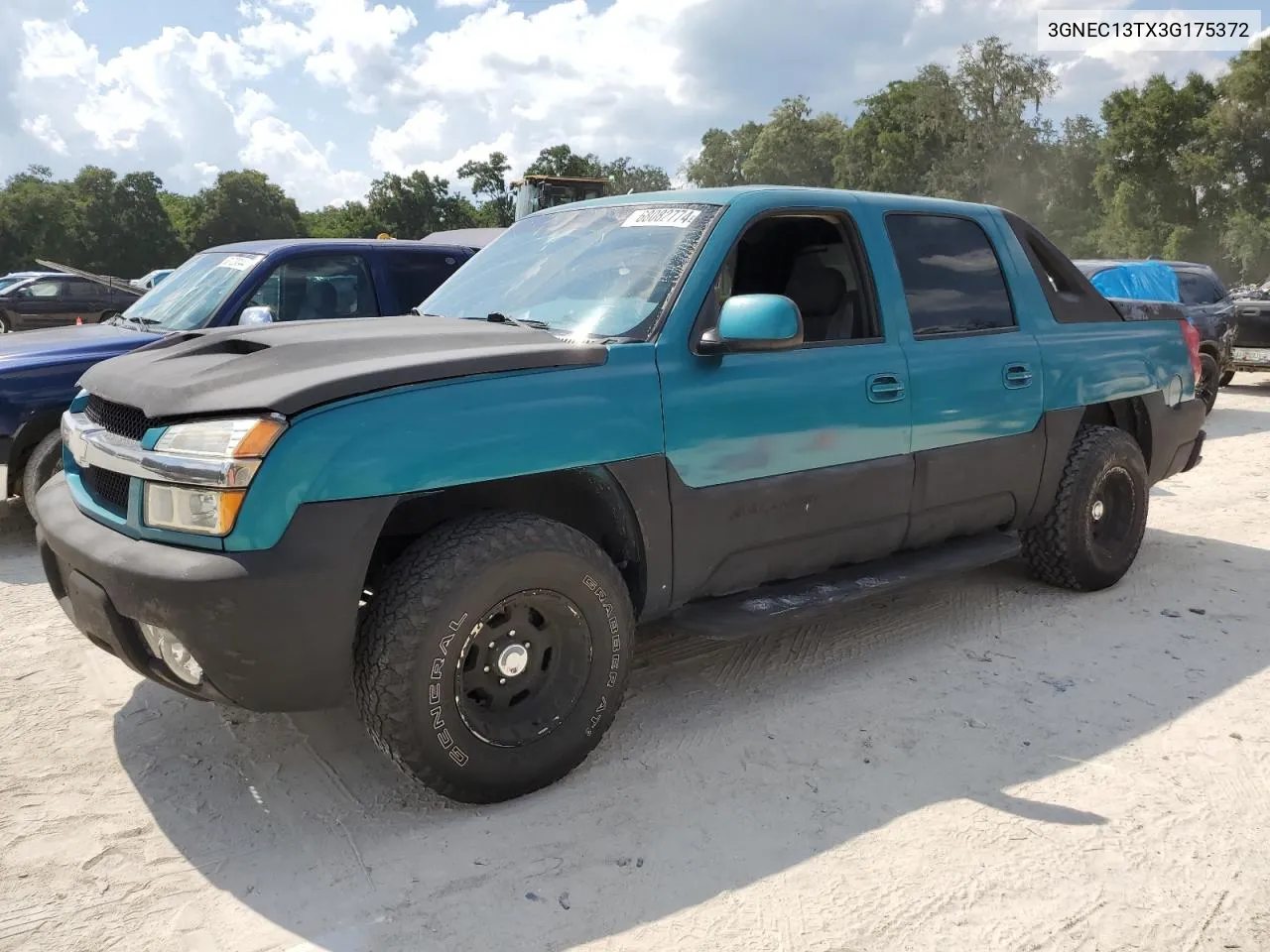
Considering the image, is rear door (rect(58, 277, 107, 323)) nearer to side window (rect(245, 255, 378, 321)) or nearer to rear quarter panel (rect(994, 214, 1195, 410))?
side window (rect(245, 255, 378, 321))

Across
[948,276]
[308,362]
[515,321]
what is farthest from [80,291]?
[948,276]

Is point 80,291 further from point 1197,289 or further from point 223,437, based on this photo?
point 223,437

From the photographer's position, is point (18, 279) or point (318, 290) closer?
point (318, 290)

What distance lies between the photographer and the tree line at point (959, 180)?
128ft

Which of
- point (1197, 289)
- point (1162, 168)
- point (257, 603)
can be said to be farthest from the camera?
point (1162, 168)

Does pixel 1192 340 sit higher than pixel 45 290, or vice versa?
pixel 45 290

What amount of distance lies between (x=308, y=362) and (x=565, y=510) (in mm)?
955

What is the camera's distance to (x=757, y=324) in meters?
3.11

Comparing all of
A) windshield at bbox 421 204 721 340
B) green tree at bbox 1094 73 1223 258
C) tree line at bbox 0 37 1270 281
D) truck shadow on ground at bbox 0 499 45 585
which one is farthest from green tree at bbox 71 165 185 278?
windshield at bbox 421 204 721 340

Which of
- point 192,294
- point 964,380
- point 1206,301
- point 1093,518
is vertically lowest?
point 1093,518

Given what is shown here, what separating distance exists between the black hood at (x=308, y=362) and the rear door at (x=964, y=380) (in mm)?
1580

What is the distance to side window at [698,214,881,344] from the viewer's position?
3865 mm

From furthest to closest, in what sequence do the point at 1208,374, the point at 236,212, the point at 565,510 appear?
the point at 236,212 < the point at 1208,374 < the point at 565,510

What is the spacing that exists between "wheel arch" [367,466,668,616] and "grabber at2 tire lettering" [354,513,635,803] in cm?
14
